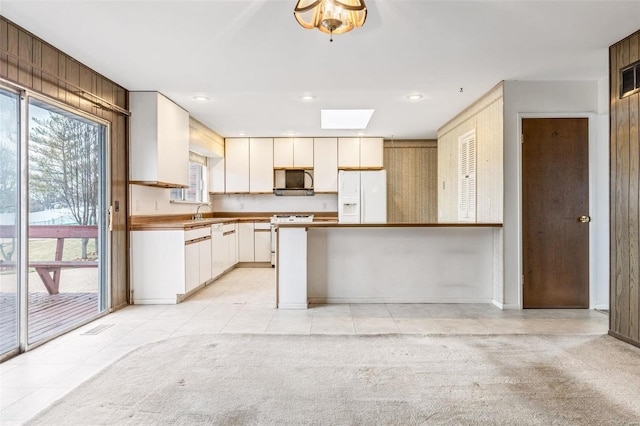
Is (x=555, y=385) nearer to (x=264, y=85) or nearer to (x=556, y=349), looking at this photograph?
(x=556, y=349)

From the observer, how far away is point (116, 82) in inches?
151

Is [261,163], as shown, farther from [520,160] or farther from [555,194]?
[555,194]

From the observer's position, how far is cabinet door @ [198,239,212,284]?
470cm

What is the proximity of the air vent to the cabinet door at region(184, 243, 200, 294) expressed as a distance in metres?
4.24

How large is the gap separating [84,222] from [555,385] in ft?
12.7

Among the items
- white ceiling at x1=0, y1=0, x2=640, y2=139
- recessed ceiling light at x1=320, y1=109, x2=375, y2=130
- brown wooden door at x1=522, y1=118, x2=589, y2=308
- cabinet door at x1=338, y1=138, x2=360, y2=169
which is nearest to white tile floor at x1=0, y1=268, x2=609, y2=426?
brown wooden door at x1=522, y1=118, x2=589, y2=308

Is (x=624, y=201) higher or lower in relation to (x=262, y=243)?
higher

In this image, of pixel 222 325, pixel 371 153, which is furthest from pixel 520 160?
pixel 222 325

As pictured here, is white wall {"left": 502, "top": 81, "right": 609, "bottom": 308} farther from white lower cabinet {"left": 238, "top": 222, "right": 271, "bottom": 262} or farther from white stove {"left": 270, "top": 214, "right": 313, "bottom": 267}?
white lower cabinet {"left": 238, "top": 222, "right": 271, "bottom": 262}

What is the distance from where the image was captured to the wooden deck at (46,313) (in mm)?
2666

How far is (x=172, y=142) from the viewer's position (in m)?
4.45

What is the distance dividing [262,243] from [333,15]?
4.99m

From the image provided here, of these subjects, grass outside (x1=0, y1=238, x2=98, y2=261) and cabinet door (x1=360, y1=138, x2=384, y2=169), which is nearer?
grass outside (x1=0, y1=238, x2=98, y2=261)

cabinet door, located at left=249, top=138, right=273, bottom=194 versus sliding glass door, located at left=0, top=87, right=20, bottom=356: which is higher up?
cabinet door, located at left=249, top=138, right=273, bottom=194
